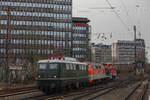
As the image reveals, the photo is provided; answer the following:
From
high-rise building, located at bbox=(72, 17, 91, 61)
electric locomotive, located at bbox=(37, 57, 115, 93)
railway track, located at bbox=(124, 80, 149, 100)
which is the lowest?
railway track, located at bbox=(124, 80, 149, 100)

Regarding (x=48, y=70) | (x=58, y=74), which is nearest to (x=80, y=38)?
(x=48, y=70)

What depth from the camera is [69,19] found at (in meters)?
93.7

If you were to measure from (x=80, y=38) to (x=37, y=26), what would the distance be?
842 inches

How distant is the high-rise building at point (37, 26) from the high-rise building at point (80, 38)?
21.8ft

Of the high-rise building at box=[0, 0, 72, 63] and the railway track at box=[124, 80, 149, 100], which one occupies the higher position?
the high-rise building at box=[0, 0, 72, 63]

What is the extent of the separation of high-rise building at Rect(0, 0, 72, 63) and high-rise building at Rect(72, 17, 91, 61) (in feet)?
21.8

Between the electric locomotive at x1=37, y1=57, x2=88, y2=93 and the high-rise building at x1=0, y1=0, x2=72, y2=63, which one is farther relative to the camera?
the high-rise building at x1=0, y1=0, x2=72, y2=63

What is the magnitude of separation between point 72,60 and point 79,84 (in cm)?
381

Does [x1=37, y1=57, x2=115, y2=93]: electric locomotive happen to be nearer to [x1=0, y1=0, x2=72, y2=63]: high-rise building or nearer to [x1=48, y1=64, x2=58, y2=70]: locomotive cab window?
[x1=48, y1=64, x2=58, y2=70]: locomotive cab window

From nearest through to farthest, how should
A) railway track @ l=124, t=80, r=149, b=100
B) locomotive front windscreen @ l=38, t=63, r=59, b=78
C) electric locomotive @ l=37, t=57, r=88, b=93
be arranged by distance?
railway track @ l=124, t=80, r=149, b=100 → electric locomotive @ l=37, t=57, r=88, b=93 → locomotive front windscreen @ l=38, t=63, r=59, b=78

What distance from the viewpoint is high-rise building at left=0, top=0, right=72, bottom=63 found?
282 ft

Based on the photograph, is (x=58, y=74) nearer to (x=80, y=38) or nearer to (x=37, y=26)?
(x=37, y=26)

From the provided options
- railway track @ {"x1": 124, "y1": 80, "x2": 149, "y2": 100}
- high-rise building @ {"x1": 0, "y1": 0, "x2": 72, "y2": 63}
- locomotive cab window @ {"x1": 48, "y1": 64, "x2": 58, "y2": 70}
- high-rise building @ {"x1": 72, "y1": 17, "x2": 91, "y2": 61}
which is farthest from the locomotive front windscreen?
high-rise building @ {"x1": 72, "y1": 17, "x2": 91, "y2": 61}

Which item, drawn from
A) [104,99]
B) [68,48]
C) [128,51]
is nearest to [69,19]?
[68,48]
